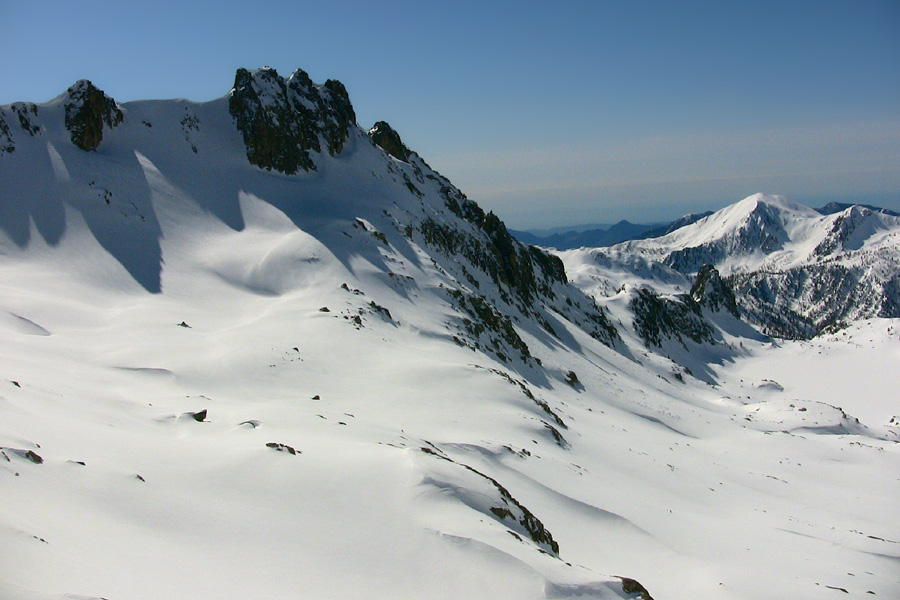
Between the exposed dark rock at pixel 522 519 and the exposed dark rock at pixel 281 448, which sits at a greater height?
the exposed dark rock at pixel 281 448

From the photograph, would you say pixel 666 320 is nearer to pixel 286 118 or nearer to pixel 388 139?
pixel 388 139

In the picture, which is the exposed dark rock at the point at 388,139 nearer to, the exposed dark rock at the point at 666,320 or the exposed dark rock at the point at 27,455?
the exposed dark rock at the point at 666,320

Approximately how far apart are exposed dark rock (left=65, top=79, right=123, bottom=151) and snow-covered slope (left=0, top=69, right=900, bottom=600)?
24 centimetres

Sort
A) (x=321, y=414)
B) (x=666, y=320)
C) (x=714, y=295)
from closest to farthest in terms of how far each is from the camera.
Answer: (x=321, y=414) < (x=666, y=320) < (x=714, y=295)

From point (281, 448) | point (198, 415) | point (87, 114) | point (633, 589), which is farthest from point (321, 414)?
point (87, 114)

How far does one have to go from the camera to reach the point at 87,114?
55938 mm

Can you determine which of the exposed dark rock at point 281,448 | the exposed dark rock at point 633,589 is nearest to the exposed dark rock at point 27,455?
the exposed dark rock at point 281,448

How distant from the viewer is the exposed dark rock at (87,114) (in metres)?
55.6

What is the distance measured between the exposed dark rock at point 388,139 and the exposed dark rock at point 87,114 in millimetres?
46019

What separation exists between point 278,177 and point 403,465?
64257mm

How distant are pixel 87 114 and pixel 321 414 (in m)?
55.2

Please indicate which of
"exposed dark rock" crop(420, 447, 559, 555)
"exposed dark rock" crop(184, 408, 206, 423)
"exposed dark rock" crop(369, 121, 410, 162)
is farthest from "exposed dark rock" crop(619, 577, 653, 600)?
"exposed dark rock" crop(369, 121, 410, 162)

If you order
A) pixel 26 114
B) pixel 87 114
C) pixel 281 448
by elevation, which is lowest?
pixel 281 448

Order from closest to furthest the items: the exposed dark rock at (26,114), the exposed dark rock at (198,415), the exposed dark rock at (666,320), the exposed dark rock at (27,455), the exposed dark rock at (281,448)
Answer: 1. the exposed dark rock at (27,455)
2. the exposed dark rock at (281,448)
3. the exposed dark rock at (198,415)
4. the exposed dark rock at (26,114)
5. the exposed dark rock at (666,320)
